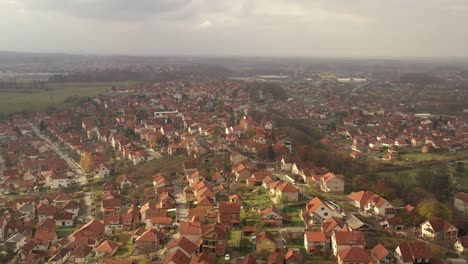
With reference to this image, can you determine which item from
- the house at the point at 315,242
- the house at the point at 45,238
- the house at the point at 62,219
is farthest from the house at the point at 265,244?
the house at the point at 62,219

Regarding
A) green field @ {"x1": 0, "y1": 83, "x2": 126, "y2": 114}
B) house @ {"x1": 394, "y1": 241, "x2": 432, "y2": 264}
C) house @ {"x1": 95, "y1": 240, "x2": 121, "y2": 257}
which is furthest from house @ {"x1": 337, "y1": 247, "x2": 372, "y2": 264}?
green field @ {"x1": 0, "y1": 83, "x2": 126, "y2": 114}

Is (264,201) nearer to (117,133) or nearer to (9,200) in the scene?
(9,200)

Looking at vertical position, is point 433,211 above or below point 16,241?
above

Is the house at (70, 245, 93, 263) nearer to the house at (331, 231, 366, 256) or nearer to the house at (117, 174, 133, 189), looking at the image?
the house at (117, 174, 133, 189)

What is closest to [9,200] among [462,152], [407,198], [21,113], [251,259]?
[251,259]

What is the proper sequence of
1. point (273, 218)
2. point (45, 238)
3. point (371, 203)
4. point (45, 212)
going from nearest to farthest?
point (273, 218) → point (45, 238) → point (371, 203) → point (45, 212)

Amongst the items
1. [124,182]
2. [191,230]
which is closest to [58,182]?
[124,182]

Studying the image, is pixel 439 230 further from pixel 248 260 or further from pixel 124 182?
pixel 124 182
